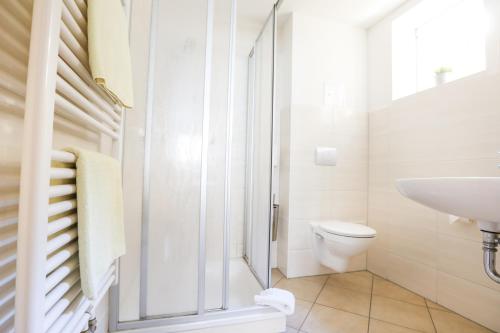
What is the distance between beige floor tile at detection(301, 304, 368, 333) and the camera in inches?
48.2

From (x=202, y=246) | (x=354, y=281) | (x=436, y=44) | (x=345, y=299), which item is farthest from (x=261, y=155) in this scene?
(x=436, y=44)

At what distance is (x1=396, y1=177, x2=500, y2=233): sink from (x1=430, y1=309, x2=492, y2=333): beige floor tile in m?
0.74

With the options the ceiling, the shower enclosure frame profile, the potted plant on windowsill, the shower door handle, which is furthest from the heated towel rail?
the potted plant on windowsill

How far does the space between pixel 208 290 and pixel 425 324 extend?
1227mm

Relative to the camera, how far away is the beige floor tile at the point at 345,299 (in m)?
1.44

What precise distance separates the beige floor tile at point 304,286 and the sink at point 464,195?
1.03 metres

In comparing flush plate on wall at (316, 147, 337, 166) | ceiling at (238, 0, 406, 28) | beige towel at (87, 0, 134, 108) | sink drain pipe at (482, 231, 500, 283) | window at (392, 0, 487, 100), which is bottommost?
sink drain pipe at (482, 231, 500, 283)

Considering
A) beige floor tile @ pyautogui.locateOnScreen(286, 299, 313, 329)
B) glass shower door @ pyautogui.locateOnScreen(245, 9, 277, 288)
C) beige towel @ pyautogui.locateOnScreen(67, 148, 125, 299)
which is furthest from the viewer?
glass shower door @ pyautogui.locateOnScreen(245, 9, 277, 288)

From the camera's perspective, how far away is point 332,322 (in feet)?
4.23

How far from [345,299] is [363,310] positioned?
15 centimetres

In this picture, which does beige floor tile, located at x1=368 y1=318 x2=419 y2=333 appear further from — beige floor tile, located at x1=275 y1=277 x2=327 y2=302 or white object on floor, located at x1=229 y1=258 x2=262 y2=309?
white object on floor, located at x1=229 y1=258 x2=262 y2=309

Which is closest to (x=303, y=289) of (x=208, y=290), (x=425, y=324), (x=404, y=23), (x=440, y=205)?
(x=425, y=324)

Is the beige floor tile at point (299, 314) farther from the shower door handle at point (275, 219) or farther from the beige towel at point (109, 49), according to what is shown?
the beige towel at point (109, 49)

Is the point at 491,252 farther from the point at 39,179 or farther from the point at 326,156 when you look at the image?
the point at 39,179
